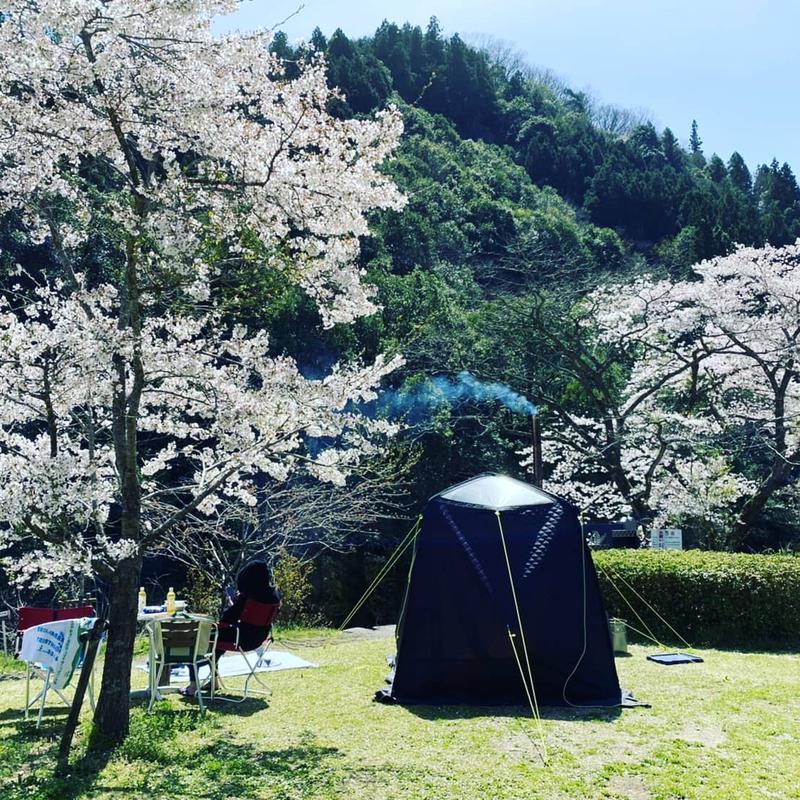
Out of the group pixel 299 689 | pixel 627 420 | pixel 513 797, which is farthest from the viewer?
pixel 627 420

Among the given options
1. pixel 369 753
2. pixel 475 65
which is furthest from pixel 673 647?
pixel 475 65

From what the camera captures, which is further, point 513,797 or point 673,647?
point 673,647

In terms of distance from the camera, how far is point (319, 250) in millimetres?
5801

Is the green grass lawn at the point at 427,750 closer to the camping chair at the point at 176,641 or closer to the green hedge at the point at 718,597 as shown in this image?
the camping chair at the point at 176,641

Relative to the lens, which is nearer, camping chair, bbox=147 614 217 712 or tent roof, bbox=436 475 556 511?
camping chair, bbox=147 614 217 712

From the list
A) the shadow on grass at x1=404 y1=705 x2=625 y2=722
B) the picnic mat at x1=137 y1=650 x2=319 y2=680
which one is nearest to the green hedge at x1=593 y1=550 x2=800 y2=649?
the picnic mat at x1=137 y1=650 x2=319 y2=680

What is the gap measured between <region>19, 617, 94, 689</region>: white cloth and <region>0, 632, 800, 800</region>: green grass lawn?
14.4 inches

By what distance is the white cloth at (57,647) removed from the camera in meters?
5.55

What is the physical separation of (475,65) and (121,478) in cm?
5176

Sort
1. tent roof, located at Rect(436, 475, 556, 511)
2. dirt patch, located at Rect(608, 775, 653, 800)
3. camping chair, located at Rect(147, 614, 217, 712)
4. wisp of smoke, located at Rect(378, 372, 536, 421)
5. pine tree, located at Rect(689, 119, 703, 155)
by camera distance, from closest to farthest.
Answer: dirt patch, located at Rect(608, 775, 653, 800), camping chair, located at Rect(147, 614, 217, 712), tent roof, located at Rect(436, 475, 556, 511), wisp of smoke, located at Rect(378, 372, 536, 421), pine tree, located at Rect(689, 119, 703, 155)

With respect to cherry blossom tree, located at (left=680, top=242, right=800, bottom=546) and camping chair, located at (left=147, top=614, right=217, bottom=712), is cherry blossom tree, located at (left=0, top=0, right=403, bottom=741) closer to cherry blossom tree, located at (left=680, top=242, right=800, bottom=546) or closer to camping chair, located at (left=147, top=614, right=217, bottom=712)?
camping chair, located at (left=147, top=614, right=217, bottom=712)

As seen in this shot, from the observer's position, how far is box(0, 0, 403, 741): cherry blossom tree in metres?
4.89

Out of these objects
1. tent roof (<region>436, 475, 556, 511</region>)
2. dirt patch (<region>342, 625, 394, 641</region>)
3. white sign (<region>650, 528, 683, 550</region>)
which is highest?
tent roof (<region>436, 475, 556, 511</region>)

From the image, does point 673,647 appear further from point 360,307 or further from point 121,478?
point 121,478
